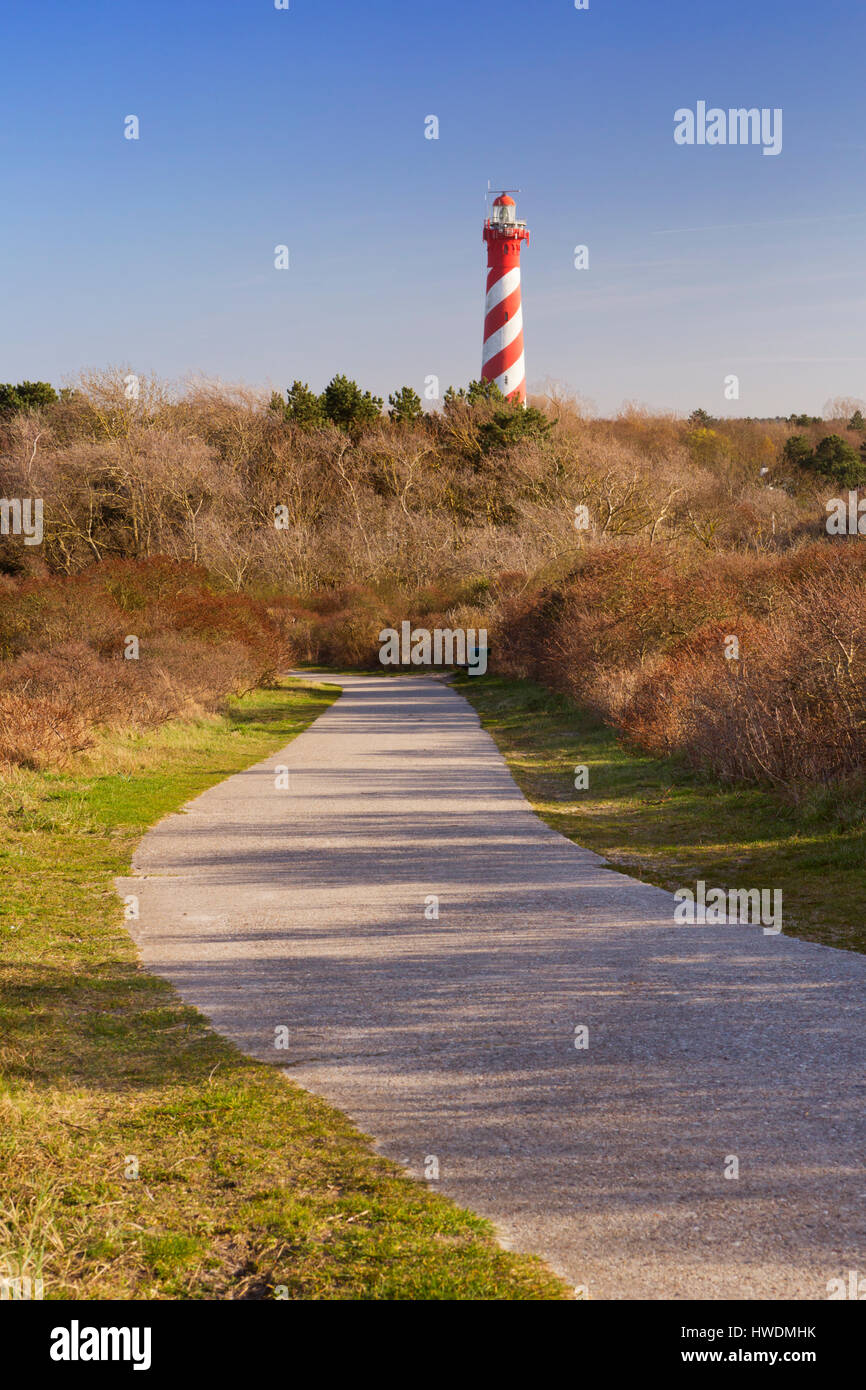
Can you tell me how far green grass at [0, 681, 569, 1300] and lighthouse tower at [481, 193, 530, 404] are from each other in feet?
210

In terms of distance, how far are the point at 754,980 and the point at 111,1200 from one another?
437 centimetres

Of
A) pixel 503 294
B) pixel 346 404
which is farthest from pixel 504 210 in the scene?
pixel 346 404

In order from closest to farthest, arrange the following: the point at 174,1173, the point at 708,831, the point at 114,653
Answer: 1. the point at 174,1173
2. the point at 708,831
3. the point at 114,653

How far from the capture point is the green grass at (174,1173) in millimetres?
4004

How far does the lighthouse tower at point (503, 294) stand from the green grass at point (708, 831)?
173ft

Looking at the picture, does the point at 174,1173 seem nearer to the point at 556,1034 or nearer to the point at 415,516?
the point at 556,1034

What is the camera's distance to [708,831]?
12.6 m

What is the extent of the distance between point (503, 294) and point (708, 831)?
59836mm

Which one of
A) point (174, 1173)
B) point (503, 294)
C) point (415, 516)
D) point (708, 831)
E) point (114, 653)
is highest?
point (503, 294)

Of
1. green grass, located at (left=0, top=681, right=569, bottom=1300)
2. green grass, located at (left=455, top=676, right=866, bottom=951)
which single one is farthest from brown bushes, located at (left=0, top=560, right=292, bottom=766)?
green grass, located at (left=0, top=681, right=569, bottom=1300)

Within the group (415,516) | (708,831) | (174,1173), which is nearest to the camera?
(174,1173)

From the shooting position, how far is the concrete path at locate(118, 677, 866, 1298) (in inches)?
167

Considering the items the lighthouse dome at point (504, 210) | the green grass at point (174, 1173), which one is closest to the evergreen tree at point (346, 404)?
the lighthouse dome at point (504, 210)
